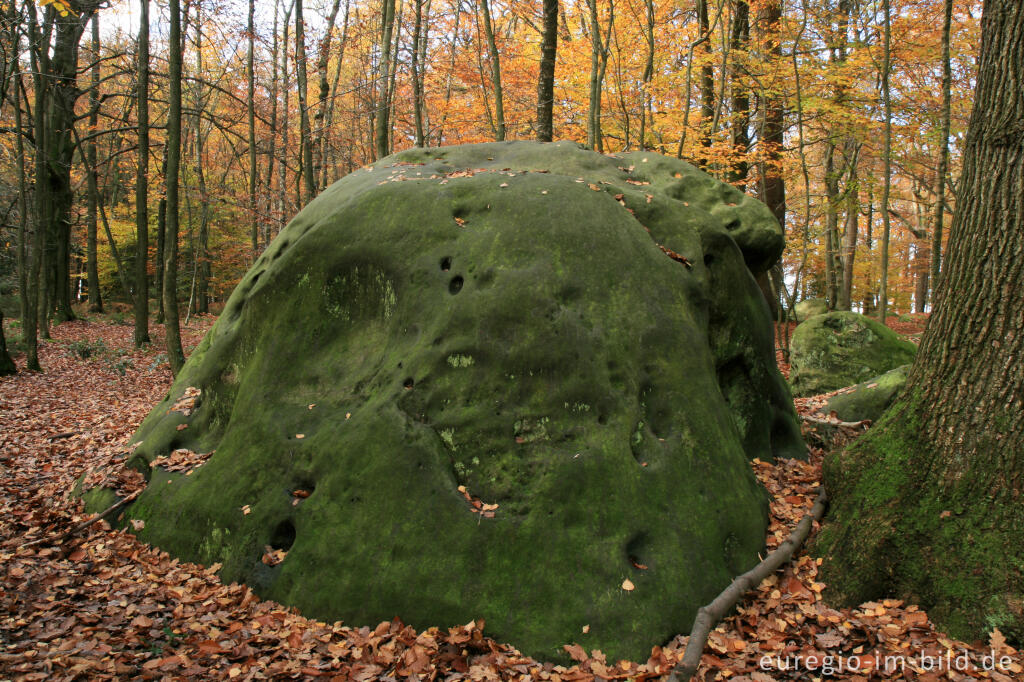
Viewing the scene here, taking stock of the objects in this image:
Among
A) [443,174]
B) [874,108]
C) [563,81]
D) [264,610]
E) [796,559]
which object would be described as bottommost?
[264,610]

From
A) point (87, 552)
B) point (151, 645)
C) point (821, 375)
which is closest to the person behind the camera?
point (151, 645)

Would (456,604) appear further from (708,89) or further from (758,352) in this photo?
(708,89)

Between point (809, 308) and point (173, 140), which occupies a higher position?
point (173, 140)

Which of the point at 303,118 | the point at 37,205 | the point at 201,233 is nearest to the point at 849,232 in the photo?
the point at 303,118

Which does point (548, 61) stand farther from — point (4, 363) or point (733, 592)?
point (4, 363)

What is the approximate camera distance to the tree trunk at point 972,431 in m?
3.90

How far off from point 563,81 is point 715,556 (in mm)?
16751

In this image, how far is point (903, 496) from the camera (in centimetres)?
443

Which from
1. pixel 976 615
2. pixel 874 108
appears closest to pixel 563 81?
pixel 874 108

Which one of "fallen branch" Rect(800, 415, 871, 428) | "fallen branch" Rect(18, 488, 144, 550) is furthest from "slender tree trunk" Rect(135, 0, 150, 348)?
"fallen branch" Rect(800, 415, 871, 428)

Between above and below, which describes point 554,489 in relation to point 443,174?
below

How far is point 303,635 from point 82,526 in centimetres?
314

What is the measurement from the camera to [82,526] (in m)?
5.86

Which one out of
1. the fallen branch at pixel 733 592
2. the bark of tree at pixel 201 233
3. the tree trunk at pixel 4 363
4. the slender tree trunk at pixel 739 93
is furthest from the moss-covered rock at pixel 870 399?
the bark of tree at pixel 201 233
